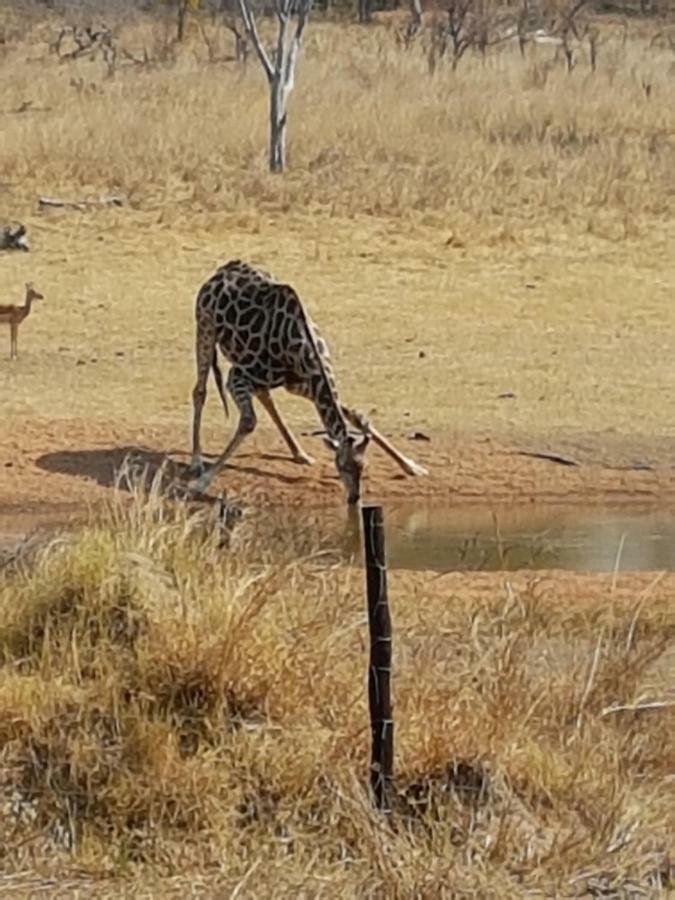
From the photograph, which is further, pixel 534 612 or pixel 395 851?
pixel 534 612

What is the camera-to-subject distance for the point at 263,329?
12680 mm

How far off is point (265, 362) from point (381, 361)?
3441 millimetres

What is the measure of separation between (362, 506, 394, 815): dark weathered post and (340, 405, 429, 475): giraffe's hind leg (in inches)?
265

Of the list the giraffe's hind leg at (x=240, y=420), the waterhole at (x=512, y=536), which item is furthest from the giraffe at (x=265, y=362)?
the waterhole at (x=512, y=536)

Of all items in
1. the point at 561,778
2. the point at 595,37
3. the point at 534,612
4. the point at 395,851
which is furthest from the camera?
the point at 595,37

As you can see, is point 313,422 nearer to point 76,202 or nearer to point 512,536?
point 512,536

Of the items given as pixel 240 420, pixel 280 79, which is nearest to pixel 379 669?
pixel 240 420

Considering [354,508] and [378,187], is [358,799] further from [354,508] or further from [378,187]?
[378,187]

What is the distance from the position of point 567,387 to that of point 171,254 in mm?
5650

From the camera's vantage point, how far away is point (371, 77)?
29.7 m

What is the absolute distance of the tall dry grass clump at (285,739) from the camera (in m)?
5.38

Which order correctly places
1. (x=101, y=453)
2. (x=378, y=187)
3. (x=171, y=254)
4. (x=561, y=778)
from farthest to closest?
(x=378, y=187) → (x=171, y=254) → (x=101, y=453) → (x=561, y=778)

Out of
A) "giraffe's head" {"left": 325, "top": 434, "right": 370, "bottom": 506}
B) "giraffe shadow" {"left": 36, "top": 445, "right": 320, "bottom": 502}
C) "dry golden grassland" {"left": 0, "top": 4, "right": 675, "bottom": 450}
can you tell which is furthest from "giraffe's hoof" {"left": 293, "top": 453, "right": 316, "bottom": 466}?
"dry golden grassland" {"left": 0, "top": 4, "right": 675, "bottom": 450}

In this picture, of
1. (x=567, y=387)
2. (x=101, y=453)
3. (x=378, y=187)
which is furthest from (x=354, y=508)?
(x=378, y=187)
